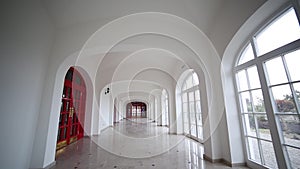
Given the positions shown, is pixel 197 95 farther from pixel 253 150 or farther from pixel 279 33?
pixel 279 33

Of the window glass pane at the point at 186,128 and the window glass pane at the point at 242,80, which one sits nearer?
the window glass pane at the point at 242,80

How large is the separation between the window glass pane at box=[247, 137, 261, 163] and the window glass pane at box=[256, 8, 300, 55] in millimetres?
1644

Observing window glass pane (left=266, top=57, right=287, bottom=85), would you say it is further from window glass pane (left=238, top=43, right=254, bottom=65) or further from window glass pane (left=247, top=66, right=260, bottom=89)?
window glass pane (left=238, top=43, right=254, bottom=65)

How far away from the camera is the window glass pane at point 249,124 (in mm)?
2336

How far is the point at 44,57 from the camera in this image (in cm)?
250

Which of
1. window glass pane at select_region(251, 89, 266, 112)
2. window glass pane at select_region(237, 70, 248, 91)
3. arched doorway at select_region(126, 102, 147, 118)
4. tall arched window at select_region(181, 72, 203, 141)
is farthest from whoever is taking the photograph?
arched doorway at select_region(126, 102, 147, 118)

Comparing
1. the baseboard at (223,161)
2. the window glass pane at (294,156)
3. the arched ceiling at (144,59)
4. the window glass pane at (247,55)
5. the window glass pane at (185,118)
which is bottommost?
the baseboard at (223,161)

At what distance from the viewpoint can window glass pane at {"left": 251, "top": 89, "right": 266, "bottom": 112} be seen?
2.14m

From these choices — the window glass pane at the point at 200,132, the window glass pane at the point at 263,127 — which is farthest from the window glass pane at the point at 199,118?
the window glass pane at the point at 263,127

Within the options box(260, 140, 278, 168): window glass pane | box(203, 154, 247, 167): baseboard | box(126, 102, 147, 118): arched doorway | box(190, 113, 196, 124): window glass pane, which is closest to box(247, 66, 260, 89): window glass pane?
box(260, 140, 278, 168): window glass pane

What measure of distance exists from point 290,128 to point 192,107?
3302 millimetres

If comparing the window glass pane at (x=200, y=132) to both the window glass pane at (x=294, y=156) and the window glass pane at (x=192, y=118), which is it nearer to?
the window glass pane at (x=192, y=118)

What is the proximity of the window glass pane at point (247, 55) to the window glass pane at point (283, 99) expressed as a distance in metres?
0.74

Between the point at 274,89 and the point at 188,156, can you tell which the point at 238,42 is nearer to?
the point at 274,89
